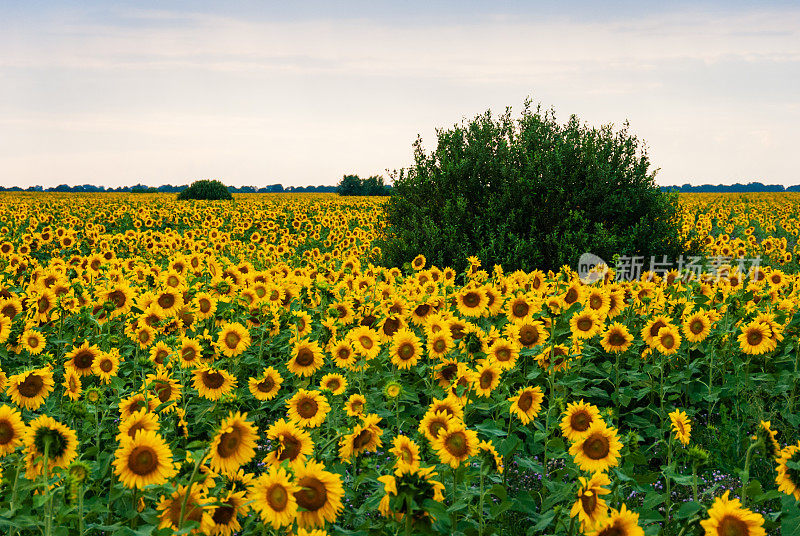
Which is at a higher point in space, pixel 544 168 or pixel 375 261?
pixel 544 168

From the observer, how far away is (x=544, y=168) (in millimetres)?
11461

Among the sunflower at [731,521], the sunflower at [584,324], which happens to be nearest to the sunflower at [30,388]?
the sunflower at [731,521]

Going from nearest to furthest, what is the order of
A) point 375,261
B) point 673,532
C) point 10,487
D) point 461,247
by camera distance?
point 10,487 → point 673,532 → point 461,247 → point 375,261

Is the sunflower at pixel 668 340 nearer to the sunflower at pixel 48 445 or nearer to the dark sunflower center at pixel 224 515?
the dark sunflower center at pixel 224 515

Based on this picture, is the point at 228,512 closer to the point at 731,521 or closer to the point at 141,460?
the point at 141,460

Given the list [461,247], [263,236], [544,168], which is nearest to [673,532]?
[461,247]

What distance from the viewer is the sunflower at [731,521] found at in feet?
7.05

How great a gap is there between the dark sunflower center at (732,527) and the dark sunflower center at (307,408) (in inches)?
84.0

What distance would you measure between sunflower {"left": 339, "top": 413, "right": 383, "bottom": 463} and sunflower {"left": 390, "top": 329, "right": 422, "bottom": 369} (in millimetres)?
1371

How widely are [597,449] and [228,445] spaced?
68.6 inches

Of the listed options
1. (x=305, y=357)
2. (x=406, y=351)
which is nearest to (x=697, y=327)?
(x=406, y=351)

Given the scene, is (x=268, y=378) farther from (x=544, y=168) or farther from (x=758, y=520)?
(x=544, y=168)

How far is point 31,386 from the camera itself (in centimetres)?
386

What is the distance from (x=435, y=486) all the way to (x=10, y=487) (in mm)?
2016
